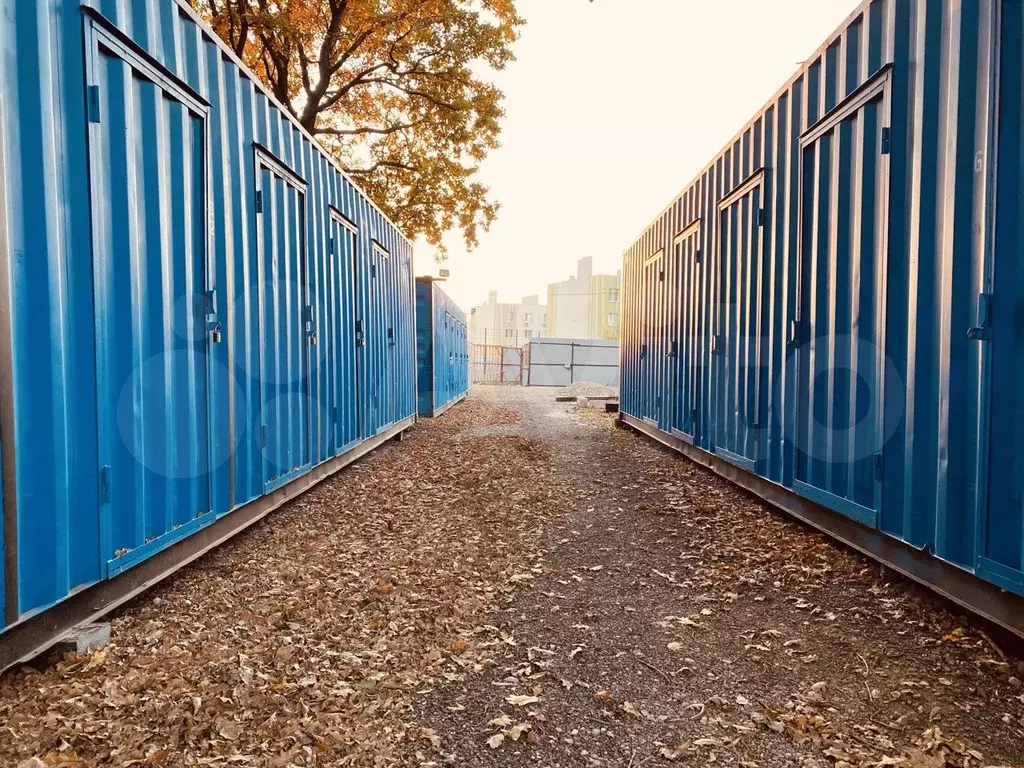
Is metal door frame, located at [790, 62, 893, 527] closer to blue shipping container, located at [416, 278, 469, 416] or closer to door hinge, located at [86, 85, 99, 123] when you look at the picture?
door hinge, located at [86, 85, 99, 123]

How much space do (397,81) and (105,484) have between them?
1525 cm

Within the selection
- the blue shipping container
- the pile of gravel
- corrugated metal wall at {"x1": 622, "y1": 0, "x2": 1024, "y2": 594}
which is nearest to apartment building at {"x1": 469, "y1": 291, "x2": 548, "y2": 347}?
the pile of gravel

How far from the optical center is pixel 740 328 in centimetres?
631

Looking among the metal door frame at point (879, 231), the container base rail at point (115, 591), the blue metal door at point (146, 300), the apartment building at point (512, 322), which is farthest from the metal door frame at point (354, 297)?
the apartment building at point (512, 322)

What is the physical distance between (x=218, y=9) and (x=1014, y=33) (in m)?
14.5

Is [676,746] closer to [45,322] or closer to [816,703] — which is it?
[816,703]

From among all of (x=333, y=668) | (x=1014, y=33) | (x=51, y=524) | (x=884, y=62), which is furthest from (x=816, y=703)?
(x=884, y=62)

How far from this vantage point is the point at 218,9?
516 inches

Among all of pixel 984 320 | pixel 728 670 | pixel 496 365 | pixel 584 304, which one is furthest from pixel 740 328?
pixel 584 304

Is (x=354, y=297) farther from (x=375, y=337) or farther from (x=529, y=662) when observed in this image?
(x=529, y=662)

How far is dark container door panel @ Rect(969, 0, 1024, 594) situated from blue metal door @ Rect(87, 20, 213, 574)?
13.4 ft

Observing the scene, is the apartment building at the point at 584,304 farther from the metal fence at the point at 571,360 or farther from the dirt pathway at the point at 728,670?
the dirt pathway at the point at 728,670

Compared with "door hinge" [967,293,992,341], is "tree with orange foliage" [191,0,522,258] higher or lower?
higher

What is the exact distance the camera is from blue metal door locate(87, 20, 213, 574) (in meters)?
3.06
